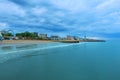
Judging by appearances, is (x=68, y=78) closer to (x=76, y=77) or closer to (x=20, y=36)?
(x=76, y=77)

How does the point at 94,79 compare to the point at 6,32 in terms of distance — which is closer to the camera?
the point at 94,79

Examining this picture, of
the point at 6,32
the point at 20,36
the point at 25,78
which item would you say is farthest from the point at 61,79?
the point at 20,36

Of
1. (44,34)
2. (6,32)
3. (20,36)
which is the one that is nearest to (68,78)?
(6,32)

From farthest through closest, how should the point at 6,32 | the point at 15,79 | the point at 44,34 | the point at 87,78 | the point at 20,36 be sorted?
1. the point at 44,34
2. the point at 20,36
3. the point at 6,32
4. the point at 87,78
5. the point at 15,79

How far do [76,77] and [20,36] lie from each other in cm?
10558

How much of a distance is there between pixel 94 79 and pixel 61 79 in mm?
1736

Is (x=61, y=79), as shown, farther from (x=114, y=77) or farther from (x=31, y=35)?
(x=31, y=35)

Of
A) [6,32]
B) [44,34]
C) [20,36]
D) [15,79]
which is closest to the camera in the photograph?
[15,79]

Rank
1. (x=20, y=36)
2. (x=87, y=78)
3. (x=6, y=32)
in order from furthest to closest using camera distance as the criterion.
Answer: (x=20, y=36) → (x=6, y=32) → (x=87, y=78)

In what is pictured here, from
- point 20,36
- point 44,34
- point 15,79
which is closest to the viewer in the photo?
point 15,79

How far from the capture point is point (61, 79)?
10.5 metres

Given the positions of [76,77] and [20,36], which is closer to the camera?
[76,77]

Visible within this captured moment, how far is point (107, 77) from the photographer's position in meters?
11.4

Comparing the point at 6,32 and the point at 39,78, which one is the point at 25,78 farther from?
the point at 6,32
